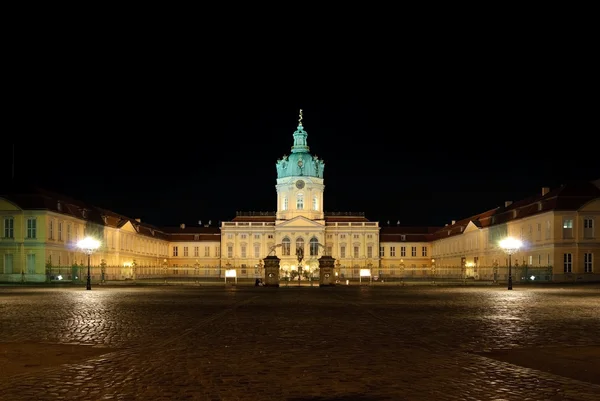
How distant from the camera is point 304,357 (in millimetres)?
12586

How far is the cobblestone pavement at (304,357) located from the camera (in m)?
9.61

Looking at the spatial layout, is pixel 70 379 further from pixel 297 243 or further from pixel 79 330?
pixel 297 243

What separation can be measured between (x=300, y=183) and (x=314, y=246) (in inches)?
397

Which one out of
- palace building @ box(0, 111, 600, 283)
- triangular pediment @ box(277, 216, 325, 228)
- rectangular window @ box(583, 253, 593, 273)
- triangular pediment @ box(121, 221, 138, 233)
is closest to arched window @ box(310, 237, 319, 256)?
palace building @ box(0, 111, 600, 283)

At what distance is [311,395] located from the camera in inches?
368

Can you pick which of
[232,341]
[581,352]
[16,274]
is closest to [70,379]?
[232,341]

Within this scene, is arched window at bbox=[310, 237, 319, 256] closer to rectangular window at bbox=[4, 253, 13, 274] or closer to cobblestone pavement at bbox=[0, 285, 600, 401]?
rectangular window at bbox=[4, 253, 13, 274]

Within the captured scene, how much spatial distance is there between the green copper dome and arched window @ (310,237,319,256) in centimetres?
995

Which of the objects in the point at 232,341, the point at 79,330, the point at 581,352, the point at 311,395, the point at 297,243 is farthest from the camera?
the point at 297,243

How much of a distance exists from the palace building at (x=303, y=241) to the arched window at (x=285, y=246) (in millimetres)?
155

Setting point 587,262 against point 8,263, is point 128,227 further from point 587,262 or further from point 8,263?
point 587,262

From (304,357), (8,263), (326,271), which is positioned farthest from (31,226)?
(304,357)

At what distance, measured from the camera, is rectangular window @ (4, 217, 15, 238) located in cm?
6448

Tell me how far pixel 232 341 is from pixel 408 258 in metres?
103
